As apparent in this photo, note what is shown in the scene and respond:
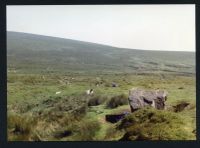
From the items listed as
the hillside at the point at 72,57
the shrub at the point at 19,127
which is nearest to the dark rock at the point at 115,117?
the hillside at the point at 72,57

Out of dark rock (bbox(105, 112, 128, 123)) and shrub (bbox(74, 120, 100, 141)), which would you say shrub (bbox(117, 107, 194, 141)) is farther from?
shrub (bbox(74, 120, 100, 141))

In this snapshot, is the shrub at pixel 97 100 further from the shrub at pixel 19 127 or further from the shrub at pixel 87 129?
the shrub at pixel 19 127

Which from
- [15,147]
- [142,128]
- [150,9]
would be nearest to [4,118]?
[15,147]

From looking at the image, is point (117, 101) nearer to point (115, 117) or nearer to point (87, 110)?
point (115, 117)

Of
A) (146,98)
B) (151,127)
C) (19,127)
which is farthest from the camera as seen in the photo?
(146,98)

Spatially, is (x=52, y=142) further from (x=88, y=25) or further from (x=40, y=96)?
(x=88, y=25)

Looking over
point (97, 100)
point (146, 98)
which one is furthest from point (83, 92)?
point (146, 98)
